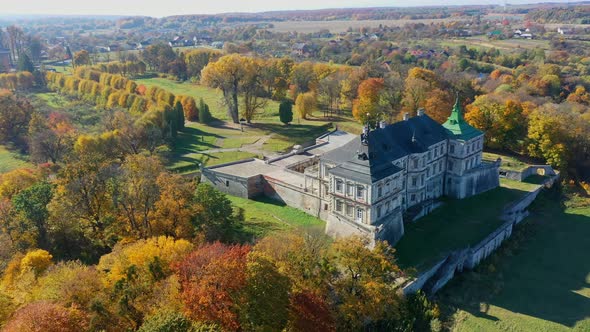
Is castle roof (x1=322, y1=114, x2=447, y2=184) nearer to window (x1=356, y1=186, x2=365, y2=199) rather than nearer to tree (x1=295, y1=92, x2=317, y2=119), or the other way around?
window (x1=356, y1=186, x2=365, y2=199)

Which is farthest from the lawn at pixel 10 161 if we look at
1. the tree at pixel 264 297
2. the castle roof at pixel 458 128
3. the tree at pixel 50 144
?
the castle roof at pixel 458 128

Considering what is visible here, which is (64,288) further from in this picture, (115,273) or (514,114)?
(514,114)

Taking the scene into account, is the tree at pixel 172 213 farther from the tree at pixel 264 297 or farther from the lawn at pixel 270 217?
the tree at pixel 264 297

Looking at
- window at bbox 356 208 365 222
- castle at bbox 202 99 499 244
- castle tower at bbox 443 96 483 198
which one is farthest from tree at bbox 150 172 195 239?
castle tower at bbox 443 96 483 198

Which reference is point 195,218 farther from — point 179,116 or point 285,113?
point 285,113

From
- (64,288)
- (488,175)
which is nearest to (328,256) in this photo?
(64,288)
